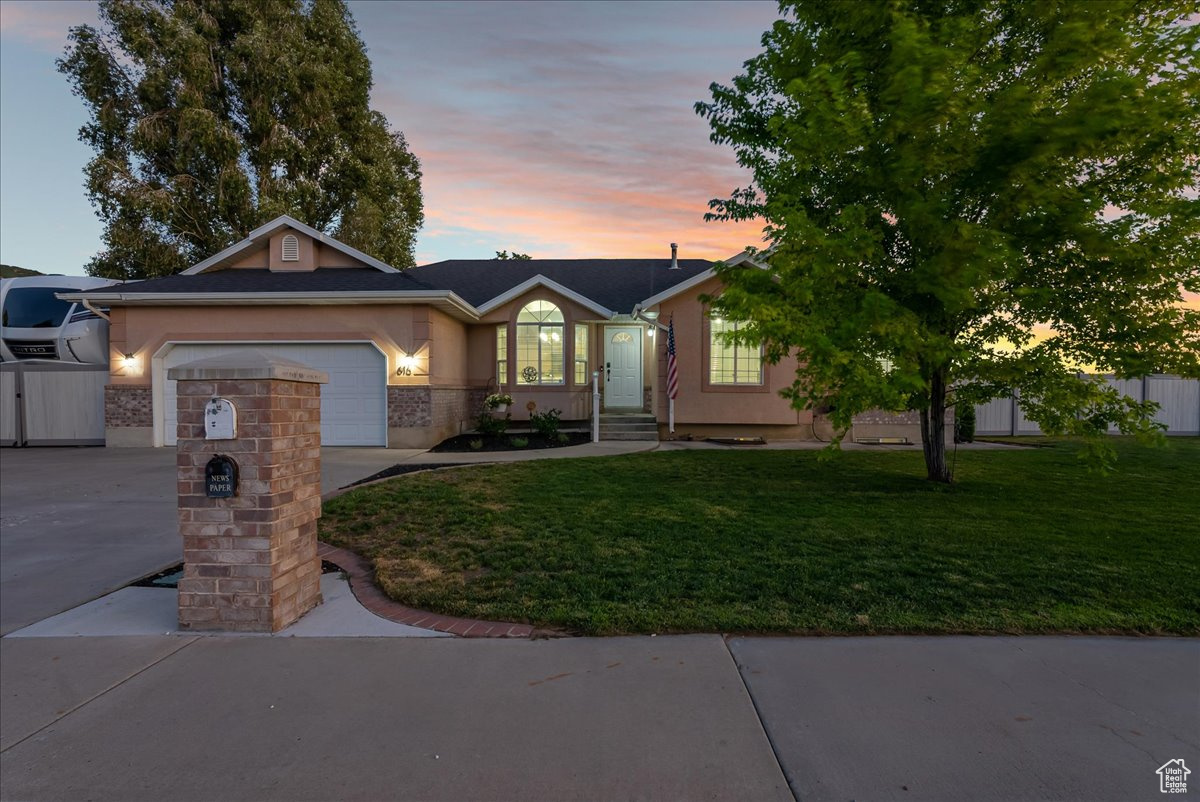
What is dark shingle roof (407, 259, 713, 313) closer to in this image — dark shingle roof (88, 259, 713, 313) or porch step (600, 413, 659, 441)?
dark shingle roof (88, 259, 713, 313)

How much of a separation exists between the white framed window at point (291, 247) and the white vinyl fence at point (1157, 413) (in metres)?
19.2

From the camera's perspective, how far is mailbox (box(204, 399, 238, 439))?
3.57 metres

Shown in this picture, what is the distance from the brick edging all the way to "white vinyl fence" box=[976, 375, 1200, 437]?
1792 cm

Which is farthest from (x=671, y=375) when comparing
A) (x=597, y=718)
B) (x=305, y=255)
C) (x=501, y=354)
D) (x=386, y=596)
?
(x=597, y=718)

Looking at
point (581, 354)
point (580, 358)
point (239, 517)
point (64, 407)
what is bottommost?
point (239, 517)

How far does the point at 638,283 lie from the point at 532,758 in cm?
1651

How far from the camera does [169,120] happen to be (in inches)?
792

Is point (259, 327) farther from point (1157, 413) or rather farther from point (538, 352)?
point (1157, 413)

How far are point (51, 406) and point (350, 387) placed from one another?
7.34 m

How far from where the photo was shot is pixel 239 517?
361 centimetres

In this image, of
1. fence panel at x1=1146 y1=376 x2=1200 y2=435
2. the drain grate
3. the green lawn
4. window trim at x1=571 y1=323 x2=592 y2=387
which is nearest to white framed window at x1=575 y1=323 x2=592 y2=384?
window trim at x1=571 y1=323 x2=592 y2=387

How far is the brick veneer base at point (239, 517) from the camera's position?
3592 mm

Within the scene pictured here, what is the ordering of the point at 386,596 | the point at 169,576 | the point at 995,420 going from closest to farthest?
1. the point at 386,596
2. the point at 169,576
3. the point at 995,420

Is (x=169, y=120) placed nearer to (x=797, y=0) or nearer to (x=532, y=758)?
(x=797, y=0)
